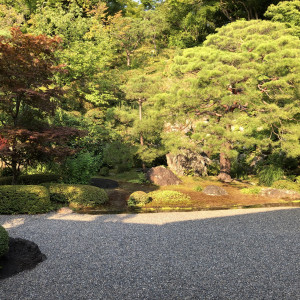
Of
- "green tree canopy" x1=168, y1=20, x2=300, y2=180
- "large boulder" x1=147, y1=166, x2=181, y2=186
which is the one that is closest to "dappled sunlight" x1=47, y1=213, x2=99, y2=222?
"large boulder" x1=147, y1=166, x2=181, y2=186

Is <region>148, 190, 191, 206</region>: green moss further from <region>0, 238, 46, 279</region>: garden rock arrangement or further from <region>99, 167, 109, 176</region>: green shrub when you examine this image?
<region>99, 167, 109, 176</region>: green shrub

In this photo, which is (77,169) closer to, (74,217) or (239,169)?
(74,217)

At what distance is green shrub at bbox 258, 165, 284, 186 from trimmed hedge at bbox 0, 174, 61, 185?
943cm

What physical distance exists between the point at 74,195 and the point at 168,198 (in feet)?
11.0

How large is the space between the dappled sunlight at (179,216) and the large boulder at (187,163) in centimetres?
611

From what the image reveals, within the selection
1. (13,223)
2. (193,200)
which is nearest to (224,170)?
(193,200)

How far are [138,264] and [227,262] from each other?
5.11 ft

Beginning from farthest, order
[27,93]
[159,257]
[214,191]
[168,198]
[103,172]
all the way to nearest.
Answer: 1. [103,172]
2. [214,191]
3. [168,198]
4. [27,93]
5. [159,257]

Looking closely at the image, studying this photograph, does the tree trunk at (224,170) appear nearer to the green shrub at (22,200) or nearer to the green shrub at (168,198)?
the green shrub at (168,198)

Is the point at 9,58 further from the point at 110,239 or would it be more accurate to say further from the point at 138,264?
the point at 138,264

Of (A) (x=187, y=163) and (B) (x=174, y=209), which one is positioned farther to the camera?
(A) (x=187, y=163)

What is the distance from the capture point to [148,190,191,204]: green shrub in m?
9.66

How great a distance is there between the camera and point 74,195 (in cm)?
877

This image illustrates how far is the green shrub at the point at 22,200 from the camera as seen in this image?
302 inches
